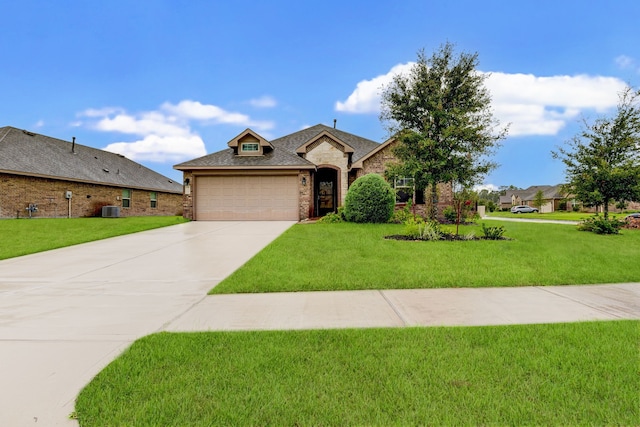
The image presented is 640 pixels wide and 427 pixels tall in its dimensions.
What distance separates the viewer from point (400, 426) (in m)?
1.72

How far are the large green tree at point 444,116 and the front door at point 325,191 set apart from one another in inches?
357

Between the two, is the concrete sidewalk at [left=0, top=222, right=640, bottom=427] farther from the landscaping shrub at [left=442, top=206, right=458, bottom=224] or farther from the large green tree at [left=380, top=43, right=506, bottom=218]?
the landscaping shrub at [left=442, top=206, right=458, bottom=224]

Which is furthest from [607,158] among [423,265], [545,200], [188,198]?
[545,200]

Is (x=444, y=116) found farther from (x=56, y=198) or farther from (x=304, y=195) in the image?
(x=56, y=198)

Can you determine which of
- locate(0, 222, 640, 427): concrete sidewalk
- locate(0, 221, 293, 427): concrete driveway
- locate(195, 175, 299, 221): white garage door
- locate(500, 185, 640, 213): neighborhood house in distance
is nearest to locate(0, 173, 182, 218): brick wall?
locate(195, 175, 299, 221): white garage door

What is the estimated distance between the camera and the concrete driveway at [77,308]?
218 centimetres

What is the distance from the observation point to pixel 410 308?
3.89 meters

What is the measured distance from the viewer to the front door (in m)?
20.7

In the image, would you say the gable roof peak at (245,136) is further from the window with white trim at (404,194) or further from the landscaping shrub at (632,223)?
the landscaping shrub at (632,223)

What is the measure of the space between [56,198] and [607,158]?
30.7 metres

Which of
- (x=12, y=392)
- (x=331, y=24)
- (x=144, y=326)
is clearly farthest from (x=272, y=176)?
(x=12, y=392)

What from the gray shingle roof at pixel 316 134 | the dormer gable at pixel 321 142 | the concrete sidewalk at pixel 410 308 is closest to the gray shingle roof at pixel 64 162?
the gray shingle roof at pixel 316 134

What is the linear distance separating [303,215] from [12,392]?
612 inches

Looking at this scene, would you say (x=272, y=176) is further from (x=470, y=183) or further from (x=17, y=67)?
(x=17, y=67)
